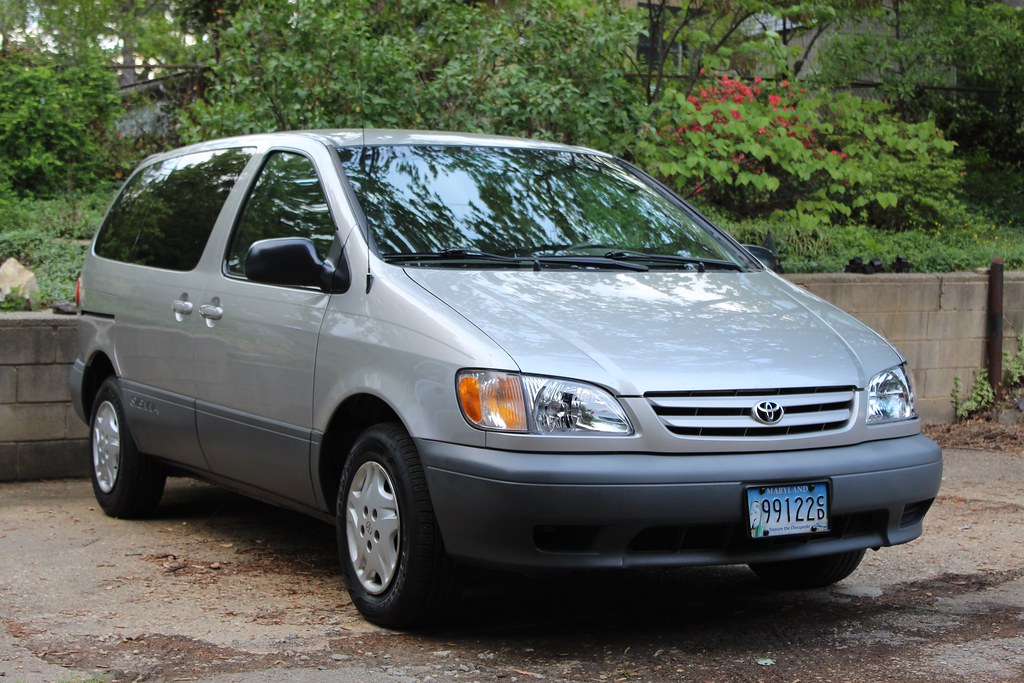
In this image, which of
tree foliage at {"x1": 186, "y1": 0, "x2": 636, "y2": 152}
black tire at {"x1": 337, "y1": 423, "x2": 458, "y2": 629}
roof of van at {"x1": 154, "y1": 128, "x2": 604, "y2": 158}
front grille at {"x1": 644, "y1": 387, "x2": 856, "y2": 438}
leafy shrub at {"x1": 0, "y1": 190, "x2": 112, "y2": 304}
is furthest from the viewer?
tree foliage at {"x1": 186, "y1": 0, "x2": 636, "y2": 152}

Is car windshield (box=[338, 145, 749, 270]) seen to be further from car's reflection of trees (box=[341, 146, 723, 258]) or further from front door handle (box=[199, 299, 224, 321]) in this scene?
front door handle (box=[199, 299, 224, 321])

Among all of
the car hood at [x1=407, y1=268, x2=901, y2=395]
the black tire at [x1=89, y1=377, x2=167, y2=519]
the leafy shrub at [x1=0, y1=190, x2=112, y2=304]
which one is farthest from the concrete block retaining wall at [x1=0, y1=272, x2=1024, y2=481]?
the car hood at [x1=407, y1=268, x2=901, y2=395]

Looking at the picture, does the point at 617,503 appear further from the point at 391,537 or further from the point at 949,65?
the point at 949,65

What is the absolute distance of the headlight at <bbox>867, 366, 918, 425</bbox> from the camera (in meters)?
4.84

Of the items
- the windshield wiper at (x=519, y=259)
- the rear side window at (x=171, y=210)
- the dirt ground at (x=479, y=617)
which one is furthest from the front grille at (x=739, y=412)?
the rear side window at (x=171, y=210)

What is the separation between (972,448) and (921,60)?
7.69 meters

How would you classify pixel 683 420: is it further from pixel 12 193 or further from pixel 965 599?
pixel 12 193

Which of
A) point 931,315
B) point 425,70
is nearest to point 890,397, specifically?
point 931,315

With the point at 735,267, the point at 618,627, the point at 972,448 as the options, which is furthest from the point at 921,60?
the point at 618,627

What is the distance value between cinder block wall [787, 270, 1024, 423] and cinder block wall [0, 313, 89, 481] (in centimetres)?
497

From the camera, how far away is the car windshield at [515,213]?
5301 millimetres

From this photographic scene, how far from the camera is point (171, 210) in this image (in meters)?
6.75

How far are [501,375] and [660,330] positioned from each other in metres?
0.65

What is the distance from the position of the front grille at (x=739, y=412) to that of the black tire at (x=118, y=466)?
3255 mm
